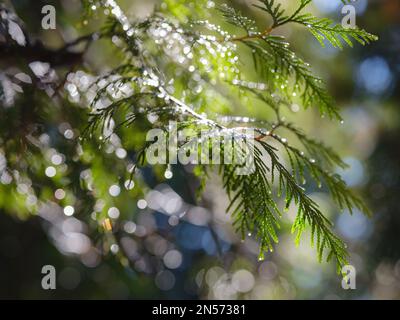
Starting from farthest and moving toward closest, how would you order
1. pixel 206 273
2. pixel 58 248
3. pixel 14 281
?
pixel 14 281
pixel 58 248
pixel 206 273

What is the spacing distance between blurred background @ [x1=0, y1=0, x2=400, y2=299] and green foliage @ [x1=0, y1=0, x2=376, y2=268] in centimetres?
15

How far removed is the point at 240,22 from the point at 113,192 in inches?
25.5

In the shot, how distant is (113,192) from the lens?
4.75ft

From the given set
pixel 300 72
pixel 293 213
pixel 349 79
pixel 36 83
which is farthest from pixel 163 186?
pixel 300 72

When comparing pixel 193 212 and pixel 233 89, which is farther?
pixel 193 212

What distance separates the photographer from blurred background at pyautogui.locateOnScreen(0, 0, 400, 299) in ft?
4.85

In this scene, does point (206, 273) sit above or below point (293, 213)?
below

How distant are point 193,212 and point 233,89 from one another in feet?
4.57

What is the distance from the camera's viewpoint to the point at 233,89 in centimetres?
134

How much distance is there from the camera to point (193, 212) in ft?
8.69

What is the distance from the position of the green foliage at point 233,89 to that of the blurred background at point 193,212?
0.49 feet
